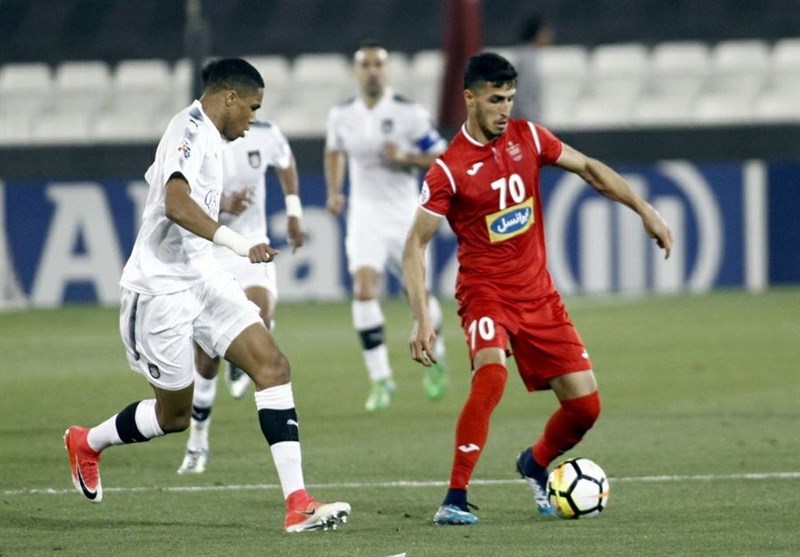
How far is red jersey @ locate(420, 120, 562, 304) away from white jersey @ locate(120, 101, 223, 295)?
94cm

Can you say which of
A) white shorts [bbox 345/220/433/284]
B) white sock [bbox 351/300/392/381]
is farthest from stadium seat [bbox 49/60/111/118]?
white sock [bbox 351/300/392/381]

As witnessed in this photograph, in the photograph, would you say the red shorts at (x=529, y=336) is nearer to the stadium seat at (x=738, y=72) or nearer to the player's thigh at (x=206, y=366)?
the player's thigh at (x=206, y=366)

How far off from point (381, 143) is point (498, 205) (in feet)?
18.1

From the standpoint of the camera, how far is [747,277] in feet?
66.6

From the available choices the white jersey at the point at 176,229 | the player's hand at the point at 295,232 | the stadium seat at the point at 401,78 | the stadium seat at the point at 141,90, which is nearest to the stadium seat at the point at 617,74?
the stadium seat at the point at 401,78

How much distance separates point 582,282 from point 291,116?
483 cm

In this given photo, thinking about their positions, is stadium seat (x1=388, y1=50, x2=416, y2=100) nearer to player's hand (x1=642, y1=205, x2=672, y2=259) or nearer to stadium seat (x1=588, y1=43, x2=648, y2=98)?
stadium seat (x1=588, y1=43, x2=648, y2=98)

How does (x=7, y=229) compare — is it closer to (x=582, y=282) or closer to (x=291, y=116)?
(x=291, y=116)

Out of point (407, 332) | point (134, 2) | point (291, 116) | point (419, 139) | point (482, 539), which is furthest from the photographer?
point (134, 2)

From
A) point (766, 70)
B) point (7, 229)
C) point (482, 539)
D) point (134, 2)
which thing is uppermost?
point (134, 2)

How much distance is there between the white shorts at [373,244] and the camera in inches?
513

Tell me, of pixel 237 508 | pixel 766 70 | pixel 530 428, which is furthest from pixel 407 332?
pixel 237 508

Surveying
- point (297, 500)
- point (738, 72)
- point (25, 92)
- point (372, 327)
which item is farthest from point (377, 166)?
point (25, 92)

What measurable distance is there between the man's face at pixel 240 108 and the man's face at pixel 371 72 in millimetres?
5477
